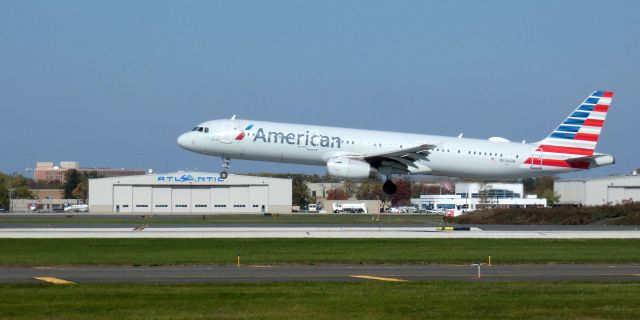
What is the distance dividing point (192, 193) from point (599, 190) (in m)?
45.2

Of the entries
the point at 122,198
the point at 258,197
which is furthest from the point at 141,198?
the point at 258,197

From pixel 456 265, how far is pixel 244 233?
2029 centimetres

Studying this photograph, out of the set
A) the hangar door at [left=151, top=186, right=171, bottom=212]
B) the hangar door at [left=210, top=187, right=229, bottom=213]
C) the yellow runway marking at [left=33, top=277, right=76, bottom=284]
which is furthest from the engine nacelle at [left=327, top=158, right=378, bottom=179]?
the hangar door at [left=151, top=186, right=171, bottom=212]

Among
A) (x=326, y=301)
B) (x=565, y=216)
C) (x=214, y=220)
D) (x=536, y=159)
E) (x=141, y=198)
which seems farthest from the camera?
(x=141, y=198)

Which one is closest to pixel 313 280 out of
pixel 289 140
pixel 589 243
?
pixel 589 243

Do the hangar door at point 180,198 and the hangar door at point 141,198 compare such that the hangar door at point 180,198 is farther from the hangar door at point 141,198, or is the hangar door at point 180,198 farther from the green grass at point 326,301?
the green grass at point 326,301

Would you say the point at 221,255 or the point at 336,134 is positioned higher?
the point at 336,134

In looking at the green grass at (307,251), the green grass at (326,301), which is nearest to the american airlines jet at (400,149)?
the green grass at (307,251)

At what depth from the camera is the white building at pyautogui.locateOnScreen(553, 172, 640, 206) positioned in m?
83.7

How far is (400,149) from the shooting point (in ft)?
201

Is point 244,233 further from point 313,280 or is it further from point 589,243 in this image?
point 313,280

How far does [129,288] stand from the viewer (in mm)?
25375

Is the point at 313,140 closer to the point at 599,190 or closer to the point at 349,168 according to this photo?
the point at 349,168

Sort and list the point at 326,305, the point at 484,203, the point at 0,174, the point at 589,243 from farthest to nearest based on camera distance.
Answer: the point at 0,174 → the point at 484,203 → the point at 589,243 → the point at 326,305
